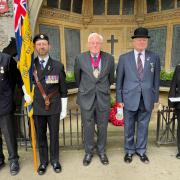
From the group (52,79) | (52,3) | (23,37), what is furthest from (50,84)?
(52,3)

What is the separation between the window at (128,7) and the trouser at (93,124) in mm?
3811

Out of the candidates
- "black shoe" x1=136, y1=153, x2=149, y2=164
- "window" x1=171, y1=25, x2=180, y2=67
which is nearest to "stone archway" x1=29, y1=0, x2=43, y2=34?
"black shoe" x1=136, y1=153, x2=149, y2=164

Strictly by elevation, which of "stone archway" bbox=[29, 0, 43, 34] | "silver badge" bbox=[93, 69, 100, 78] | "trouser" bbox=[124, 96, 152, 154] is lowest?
"trouser" bbox=[124, 96, 152, 154]

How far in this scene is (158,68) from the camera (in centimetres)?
291

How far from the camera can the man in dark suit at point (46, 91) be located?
8.57 feet

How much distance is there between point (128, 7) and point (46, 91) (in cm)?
415

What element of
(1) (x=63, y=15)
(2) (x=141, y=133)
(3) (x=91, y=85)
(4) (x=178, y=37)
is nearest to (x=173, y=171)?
(2) (x=141, y=133)

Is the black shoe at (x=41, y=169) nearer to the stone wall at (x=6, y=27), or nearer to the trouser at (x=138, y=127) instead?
the trouser at (x=138, y=127)

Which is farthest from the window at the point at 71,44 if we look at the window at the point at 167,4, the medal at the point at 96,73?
the medal at the point at 96,73

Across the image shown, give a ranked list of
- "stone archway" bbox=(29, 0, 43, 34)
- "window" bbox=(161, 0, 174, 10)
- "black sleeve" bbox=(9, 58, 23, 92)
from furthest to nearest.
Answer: "window" bbox=(161, 0, 174, 10) < "stone archway" bbox=(29, 0, 43, 34) < "black sleeve" bbox=(9, 58, 23, 92)

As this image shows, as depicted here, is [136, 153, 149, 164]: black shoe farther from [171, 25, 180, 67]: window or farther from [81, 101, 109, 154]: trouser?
[171, 25, 180, 67]: window

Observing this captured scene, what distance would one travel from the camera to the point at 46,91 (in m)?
2.65

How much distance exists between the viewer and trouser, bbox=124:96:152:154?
301 cm

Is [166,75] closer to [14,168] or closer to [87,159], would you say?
[87,159]
